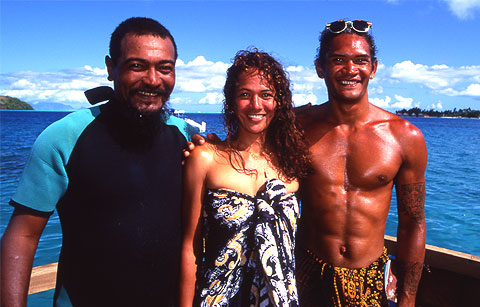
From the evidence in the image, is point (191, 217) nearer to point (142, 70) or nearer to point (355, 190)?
point (142, 70)

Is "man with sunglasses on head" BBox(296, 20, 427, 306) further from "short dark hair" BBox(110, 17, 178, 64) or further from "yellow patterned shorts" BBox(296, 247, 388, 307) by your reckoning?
"short dark hair" BBox(110, 17, 178, 64)

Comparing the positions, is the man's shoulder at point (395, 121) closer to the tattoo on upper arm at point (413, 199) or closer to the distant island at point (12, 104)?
A: the tattoo on upper arm at point (413, 199)

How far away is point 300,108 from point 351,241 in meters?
1.30

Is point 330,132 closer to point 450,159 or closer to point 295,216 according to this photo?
point 295,216

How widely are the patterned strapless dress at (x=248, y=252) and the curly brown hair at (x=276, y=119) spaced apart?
0.29 metres

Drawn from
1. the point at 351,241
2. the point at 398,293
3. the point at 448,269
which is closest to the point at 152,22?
the point at 351,241

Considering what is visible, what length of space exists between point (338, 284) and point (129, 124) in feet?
6.36

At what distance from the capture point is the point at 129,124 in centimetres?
213

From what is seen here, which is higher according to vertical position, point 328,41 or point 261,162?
point 328,41

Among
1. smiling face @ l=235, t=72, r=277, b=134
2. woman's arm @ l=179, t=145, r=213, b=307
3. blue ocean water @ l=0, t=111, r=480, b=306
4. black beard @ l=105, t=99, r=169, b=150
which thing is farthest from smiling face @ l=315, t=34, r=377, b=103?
blue ocean water @ l=0, t=111, r=480, b=306

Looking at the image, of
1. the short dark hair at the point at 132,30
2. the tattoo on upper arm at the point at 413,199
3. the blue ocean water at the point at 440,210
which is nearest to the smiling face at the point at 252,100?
the short dark hair at the point at 132,30

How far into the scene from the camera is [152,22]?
85.3 inches

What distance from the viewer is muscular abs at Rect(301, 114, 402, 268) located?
9.21 ft

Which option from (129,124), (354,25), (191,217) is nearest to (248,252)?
(191,217)
